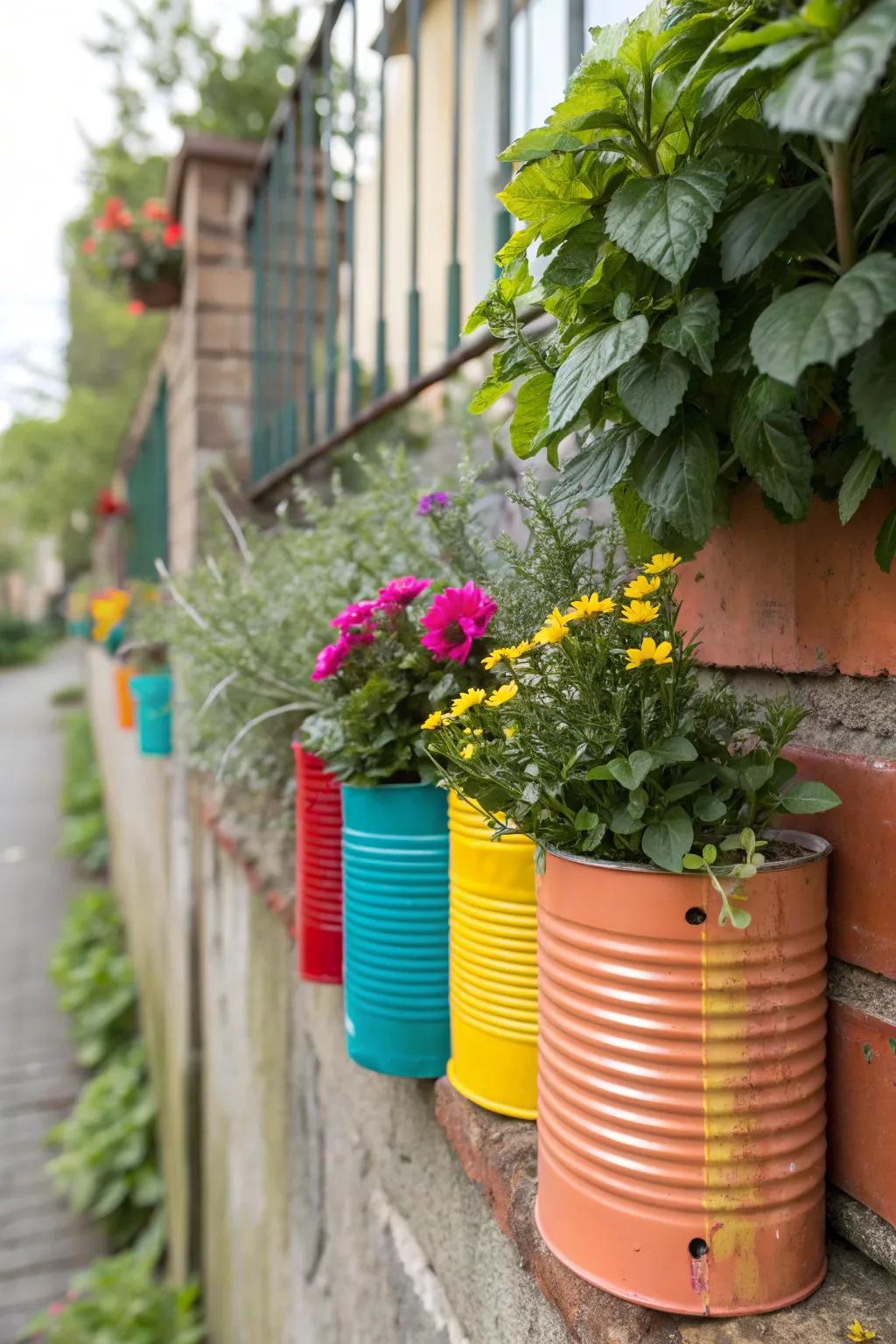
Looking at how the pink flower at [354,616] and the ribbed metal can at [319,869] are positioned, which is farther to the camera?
the ribbed metal can at [319,869]

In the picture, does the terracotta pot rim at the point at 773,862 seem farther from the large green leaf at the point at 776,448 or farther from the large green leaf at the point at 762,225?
the large green leaf at the point at 762,225

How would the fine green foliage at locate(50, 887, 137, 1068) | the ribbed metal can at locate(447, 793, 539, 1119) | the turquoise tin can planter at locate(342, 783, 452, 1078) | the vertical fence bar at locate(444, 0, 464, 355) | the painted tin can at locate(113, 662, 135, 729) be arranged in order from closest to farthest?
the ribbed metal can at locate(447, 793, 539, 1119) → the turquoise tin can planter at locate(342, 783, 452, 1078) → the vertical fence bar at locate(444, 0, 464, 355) → the painted tin can at locate(113, 662, 135, 729) → the fine green foliage at locate(50, 887, 137, 1068)

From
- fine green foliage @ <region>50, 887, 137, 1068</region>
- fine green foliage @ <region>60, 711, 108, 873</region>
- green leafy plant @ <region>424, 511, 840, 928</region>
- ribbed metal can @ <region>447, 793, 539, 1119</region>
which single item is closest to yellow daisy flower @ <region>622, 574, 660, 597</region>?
green leafy plant @ <region>424, 511, 840, 928</region>

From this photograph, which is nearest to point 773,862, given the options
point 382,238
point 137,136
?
point 382,238

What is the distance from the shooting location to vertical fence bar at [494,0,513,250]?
1468mm

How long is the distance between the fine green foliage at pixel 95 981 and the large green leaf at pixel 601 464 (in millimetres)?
5384

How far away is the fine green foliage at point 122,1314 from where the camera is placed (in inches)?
123

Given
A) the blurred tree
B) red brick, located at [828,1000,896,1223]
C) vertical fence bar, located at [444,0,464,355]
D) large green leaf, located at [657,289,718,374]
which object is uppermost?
the blurred tree

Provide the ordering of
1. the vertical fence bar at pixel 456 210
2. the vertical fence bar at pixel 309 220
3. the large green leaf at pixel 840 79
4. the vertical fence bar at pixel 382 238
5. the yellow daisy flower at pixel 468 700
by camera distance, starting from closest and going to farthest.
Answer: the large green leaf at pixel 840 79 → the yellow daisy flower at pixel 468 700 → the vertical fence bar at pixel 456 210 → the vertical fence bar at pixel 382 238 → the vertical fence bar at pixel 309 220

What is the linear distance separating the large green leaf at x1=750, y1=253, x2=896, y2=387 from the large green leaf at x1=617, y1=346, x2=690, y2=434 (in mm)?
97

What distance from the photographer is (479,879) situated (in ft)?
3.03

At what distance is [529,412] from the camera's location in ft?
2.58

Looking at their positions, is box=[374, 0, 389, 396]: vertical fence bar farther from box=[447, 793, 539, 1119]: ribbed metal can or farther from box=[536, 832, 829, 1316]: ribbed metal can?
box=[536, 832, 829, 1316]: ribbed metal can

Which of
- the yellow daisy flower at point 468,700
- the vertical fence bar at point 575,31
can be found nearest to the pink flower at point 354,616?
the yellow daisy flower at point 468,700
